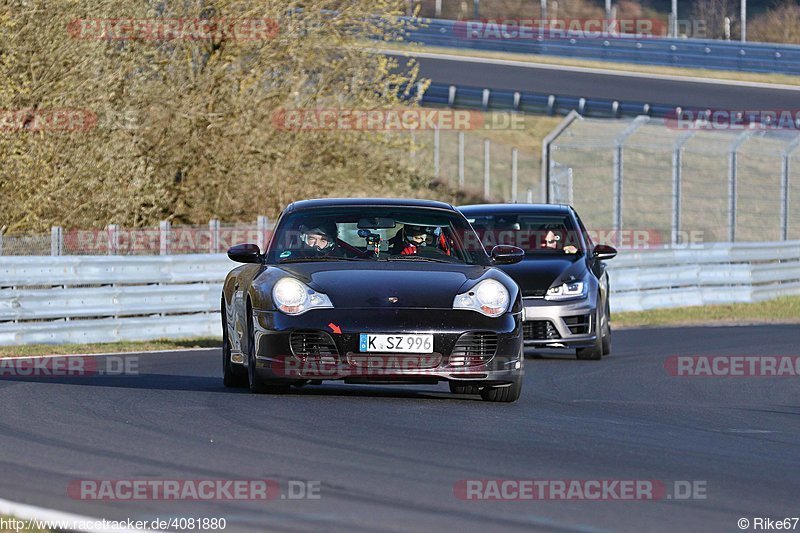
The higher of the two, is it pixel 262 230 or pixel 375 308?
pixel 375 308

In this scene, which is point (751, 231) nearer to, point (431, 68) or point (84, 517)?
point (431, 68)

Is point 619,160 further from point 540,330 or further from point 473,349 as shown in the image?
point 473,349

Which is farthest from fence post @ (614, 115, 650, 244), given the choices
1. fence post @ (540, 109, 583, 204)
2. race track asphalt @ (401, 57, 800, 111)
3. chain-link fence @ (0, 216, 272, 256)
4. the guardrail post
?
race track asphalt @ (401, 57, 800, 111)

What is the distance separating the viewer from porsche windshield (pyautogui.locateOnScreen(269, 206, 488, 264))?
1095 centimetres

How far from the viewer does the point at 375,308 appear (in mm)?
9984

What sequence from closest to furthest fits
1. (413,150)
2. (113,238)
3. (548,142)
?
(113,238), (548,142), (413,150)

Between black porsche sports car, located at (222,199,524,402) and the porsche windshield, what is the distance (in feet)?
0.03

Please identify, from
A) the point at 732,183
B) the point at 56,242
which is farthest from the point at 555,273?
the point at 732,183

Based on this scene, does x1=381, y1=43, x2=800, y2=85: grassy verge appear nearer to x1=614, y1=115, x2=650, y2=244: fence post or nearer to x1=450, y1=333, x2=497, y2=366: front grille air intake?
x1=614, y1=115, x2=650, y2=244: fence post

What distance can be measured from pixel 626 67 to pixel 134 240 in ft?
80.8

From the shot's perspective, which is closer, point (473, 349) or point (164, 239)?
point (473, 349)

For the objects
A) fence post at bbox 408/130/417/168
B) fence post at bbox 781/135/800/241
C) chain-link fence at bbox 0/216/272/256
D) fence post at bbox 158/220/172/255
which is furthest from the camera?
fence post at bbox 408/130/417/168

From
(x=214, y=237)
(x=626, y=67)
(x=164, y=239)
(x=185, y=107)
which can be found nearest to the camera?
(x=164, y=239)

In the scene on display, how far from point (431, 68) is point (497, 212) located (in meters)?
27.5
